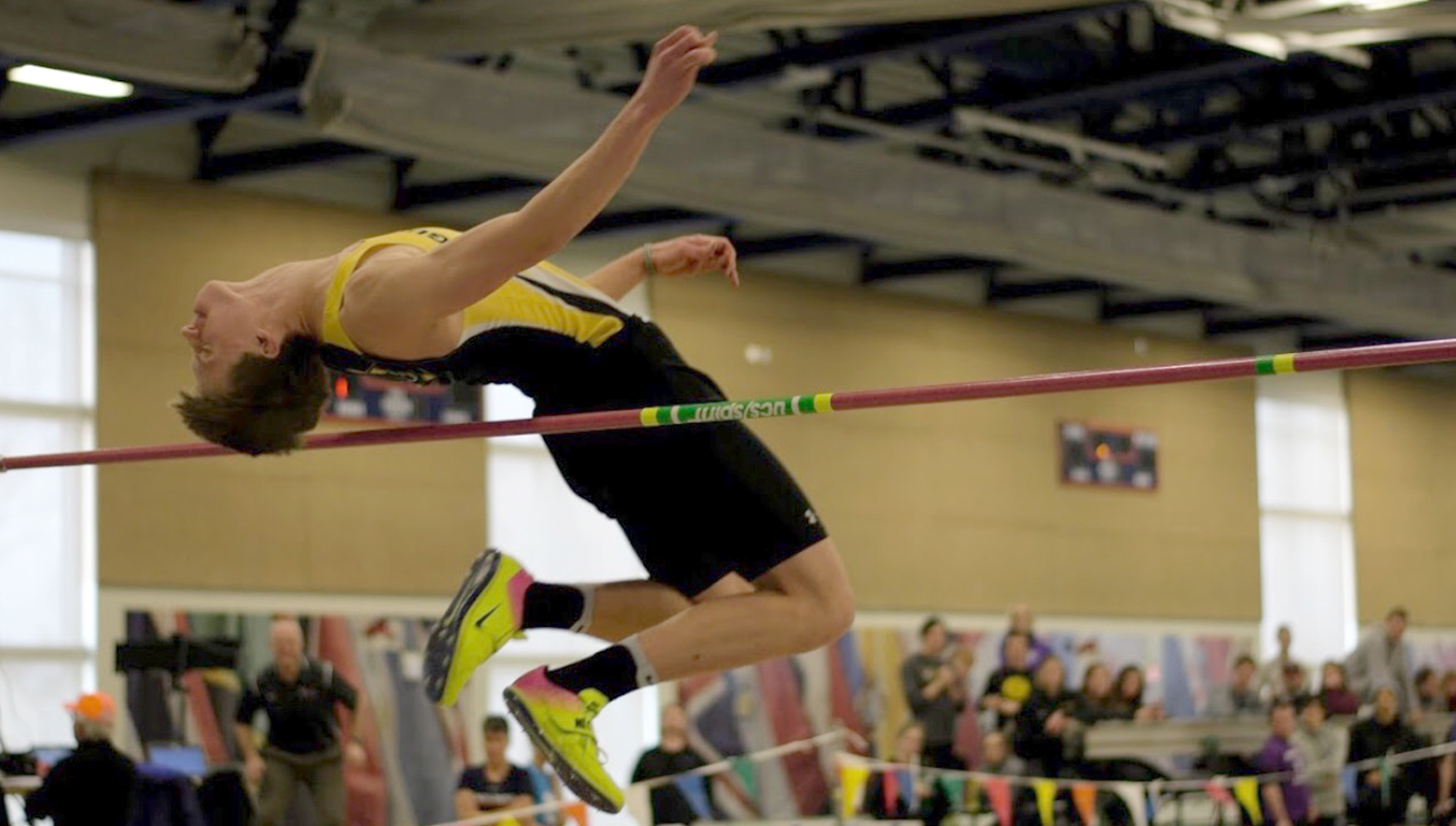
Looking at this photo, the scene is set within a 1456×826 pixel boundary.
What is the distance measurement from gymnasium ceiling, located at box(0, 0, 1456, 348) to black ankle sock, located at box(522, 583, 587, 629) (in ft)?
15.3

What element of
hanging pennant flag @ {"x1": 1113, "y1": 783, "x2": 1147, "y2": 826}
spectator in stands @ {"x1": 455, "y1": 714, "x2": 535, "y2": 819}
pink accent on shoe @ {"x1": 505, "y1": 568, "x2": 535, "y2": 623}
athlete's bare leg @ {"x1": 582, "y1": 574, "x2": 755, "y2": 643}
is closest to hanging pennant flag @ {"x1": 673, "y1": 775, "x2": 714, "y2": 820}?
spectator in stands @ {"x1": 455, "y1": 714, "x2": 535, "y2": 819}

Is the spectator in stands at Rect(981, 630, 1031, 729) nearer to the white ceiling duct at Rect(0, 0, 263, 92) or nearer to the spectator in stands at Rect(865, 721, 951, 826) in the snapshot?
the spectator in stands at Rect(865, 721, 951, 826)

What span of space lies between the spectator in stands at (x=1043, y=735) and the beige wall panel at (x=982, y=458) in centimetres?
357

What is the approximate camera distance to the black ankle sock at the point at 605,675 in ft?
11.0

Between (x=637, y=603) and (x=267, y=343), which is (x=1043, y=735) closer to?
(x=637, y=603)

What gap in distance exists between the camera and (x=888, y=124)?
1202 centimetres

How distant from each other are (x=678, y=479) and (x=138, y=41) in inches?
226

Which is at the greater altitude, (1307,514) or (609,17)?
(609,17)

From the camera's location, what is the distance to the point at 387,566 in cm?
1204

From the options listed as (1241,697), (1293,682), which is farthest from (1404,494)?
(1293,682)

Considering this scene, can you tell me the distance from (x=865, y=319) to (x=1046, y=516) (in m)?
2.16

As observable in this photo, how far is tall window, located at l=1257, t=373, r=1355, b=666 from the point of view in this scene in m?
17.4

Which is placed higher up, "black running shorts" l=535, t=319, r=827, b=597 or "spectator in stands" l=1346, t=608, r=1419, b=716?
"black running shorts" l=535, t=319, r=827, b=597

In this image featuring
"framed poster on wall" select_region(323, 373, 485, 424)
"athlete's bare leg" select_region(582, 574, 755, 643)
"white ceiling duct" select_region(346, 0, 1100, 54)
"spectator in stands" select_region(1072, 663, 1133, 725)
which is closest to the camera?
"athlete's bare leg" select_region(582, 574, 755, 643)
